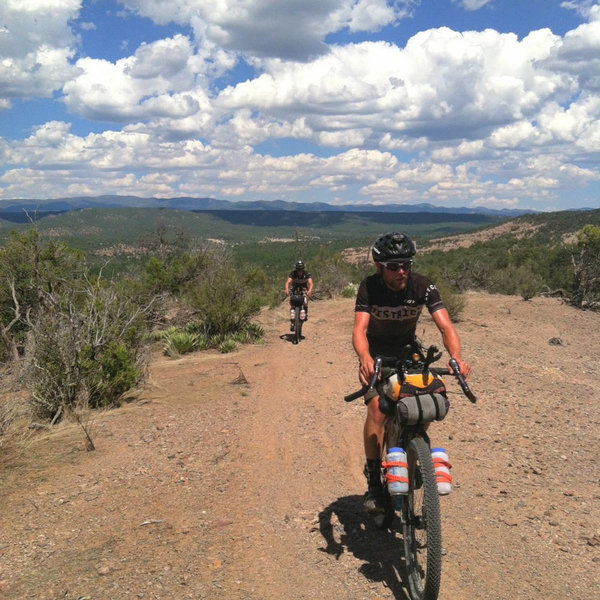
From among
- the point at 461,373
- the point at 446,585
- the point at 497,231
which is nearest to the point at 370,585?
the point at 446,585

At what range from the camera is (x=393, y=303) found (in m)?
3.80

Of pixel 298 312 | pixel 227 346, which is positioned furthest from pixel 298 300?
pixel 227 346

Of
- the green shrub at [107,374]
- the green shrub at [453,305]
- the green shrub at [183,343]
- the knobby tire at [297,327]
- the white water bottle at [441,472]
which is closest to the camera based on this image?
the white water bottle at [441,472]

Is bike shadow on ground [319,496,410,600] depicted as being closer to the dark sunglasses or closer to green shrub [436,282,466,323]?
the dark sunglasses

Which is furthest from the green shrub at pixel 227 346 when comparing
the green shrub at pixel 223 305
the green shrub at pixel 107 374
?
the green shrub at pixel 107 374

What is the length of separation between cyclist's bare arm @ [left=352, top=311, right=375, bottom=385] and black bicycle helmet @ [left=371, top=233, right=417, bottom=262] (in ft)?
1.56

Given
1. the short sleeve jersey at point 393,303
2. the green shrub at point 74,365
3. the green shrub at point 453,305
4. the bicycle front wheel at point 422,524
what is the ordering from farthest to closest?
1. the green shrub at point 453,305
2. the green shrub at point 74,365
3. the short sleeve jersey at point 393,303
4. the bicycle front wheel at point 422,524

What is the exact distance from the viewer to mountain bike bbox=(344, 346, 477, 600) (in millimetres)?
3033

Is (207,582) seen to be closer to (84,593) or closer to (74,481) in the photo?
(84,593)

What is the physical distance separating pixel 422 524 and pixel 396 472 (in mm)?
348

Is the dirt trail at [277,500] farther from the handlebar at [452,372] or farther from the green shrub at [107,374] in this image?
the handlebar at [452,372]

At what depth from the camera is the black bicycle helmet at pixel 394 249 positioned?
362 centimetres

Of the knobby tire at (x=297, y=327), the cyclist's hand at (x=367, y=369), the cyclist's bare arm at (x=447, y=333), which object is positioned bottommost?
the knobby tire at (x=297, y=327)

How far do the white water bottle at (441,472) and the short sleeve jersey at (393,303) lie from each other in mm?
966
